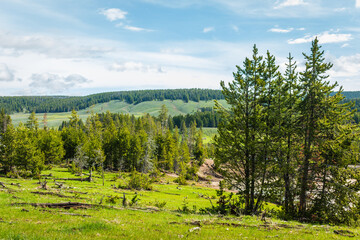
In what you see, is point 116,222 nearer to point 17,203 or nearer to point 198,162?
point 17,203

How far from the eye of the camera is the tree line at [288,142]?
73.2 feet

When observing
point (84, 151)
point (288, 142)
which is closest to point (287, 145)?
point (288, 142)

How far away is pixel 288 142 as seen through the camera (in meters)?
25.9

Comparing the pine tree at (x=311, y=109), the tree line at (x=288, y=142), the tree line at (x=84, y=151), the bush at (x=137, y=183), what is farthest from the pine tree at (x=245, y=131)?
the tree line at (x=84, y=151)

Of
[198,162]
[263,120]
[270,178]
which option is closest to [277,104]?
[263,120]

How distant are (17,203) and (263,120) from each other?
22527 mm

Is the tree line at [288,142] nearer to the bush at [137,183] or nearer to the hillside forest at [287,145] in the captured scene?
the hillside forest at [287,145]

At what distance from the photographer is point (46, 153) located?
6975cm

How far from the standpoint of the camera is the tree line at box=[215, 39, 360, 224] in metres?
22.3

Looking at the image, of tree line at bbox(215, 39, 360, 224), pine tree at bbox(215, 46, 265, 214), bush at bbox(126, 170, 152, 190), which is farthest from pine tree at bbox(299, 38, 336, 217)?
bush at bbox(126, 170, 152, 190)

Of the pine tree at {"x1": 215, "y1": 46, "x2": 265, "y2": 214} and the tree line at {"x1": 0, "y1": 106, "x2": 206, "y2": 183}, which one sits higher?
the pine tree at {"x1": 215, "y1": 46, "x2": 265, "y2": 214}

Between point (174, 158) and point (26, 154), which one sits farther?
point (174, 158)

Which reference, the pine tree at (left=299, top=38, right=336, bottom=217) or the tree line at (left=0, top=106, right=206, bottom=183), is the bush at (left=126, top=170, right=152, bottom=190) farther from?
the pine tree at (left=299, top=38, right=336, bottom=217)

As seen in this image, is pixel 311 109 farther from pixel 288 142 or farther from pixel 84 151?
pixel 84 151
